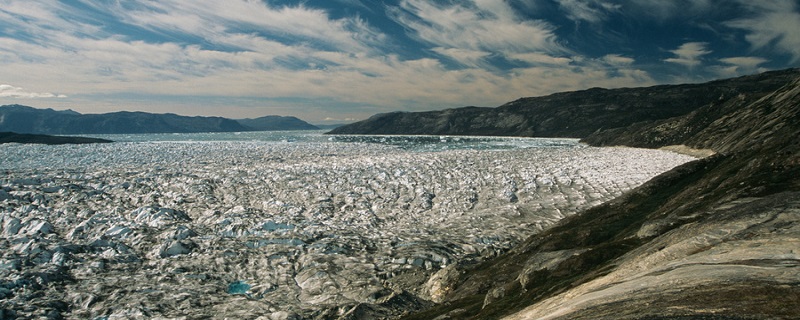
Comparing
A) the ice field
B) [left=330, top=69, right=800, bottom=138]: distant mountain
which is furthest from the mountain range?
[left=330, top=69, right=800, bottom=138]: distant mountain

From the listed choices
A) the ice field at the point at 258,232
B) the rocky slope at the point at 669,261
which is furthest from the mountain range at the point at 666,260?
the ice field at the point at 258,232

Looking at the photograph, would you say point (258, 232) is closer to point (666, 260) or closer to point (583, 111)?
point (666, 260)

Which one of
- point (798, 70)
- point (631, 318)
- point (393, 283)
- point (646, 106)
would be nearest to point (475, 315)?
point (631, 318)

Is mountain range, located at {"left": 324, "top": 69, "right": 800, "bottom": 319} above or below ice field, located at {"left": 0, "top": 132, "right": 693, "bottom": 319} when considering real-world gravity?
above

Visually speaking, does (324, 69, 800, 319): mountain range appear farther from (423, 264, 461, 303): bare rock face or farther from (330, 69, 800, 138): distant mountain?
(330, 69, 800, 138): distant mountain

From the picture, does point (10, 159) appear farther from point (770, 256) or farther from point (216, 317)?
point (770, 256)

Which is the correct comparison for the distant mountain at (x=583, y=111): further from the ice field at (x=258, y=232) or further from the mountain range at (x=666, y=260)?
the mountain range at (x=666, y=260)

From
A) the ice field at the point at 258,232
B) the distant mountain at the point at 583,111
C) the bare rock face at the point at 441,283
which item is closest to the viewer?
the ice field at the point at 258,232
